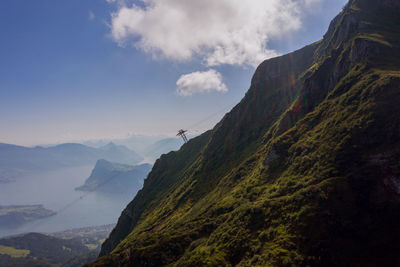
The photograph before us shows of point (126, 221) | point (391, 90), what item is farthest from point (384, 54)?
point (126, 221)

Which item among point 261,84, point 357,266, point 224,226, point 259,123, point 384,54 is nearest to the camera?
point 357,266

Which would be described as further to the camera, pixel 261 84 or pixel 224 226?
pixel 261 84

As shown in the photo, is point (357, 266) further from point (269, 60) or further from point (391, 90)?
point (269, 60)

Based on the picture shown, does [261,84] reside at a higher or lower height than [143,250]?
higher

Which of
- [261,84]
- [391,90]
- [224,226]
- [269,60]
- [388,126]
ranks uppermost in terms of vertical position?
[269,60]

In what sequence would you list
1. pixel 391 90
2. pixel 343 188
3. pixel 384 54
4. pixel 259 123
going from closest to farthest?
1. pixel 343 188
2. pixel 391 90
3. pixel 384 54
4. pixel 259 123

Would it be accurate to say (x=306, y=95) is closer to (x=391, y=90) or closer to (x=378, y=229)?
(x=391, y=90)

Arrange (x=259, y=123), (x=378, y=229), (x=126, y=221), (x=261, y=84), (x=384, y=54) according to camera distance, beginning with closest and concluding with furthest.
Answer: (x=378, y=229) → (x=384, y=54) → (x=259, y=123) → (x=261, y=84) → (x=126, y=221)

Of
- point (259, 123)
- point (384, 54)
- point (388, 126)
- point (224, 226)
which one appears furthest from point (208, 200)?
point (384, 54)

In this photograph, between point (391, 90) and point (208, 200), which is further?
point (208, 200)
